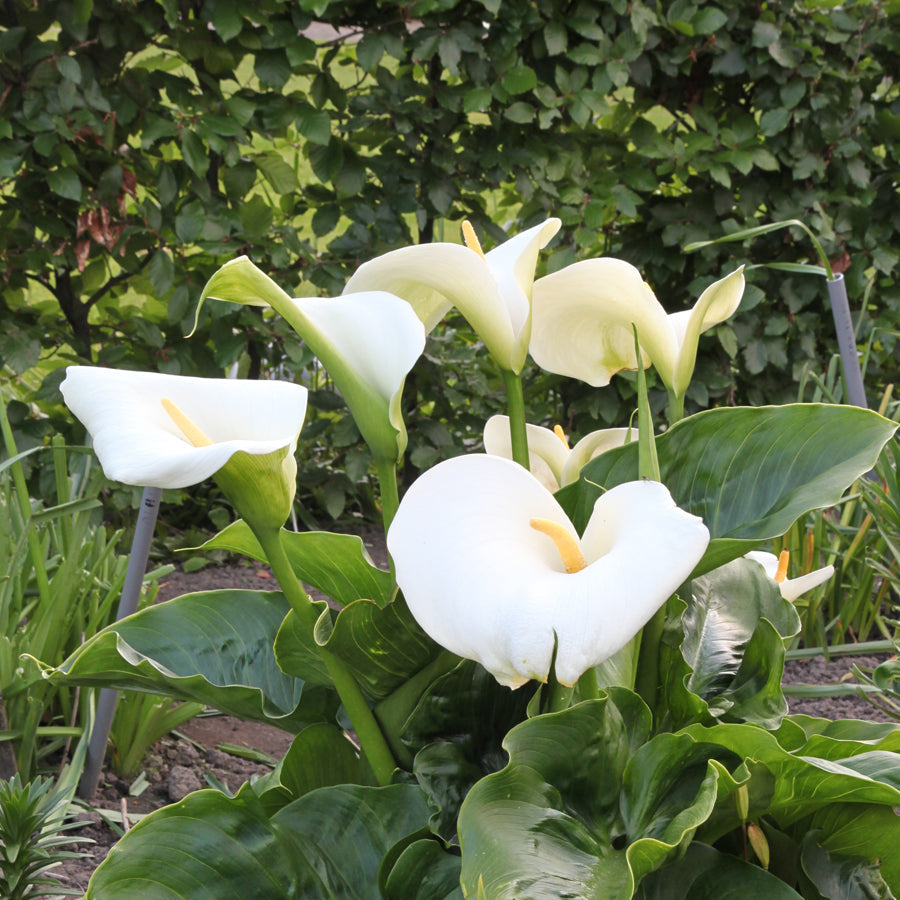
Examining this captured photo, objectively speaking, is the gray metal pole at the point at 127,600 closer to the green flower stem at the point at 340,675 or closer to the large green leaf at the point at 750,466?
the green flower stem at the point at 340,675

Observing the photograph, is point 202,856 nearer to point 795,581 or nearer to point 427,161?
point 795,581

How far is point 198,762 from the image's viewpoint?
1.22 m

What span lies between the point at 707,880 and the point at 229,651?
0.40m

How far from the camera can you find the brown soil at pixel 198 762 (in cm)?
98

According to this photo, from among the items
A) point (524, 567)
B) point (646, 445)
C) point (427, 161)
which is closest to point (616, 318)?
point (646, 445)

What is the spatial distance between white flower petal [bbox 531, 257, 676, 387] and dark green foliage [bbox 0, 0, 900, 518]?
1125 mm

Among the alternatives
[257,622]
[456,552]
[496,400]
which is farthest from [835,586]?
[456,552]

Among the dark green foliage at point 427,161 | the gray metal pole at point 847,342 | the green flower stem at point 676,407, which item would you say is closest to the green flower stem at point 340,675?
the green flower stem at point 676,407

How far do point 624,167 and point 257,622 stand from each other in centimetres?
170

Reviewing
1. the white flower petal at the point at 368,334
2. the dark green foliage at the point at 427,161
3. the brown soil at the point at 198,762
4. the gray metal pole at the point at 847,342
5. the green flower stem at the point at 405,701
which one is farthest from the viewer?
the dark green foliage at the point at 427,161

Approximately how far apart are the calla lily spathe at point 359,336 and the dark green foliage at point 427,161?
1223 mm

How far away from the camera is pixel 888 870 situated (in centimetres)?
66

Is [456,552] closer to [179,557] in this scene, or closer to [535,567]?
[535,567]

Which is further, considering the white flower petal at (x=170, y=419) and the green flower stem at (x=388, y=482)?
the green flower stem at (x=388, y=482)
